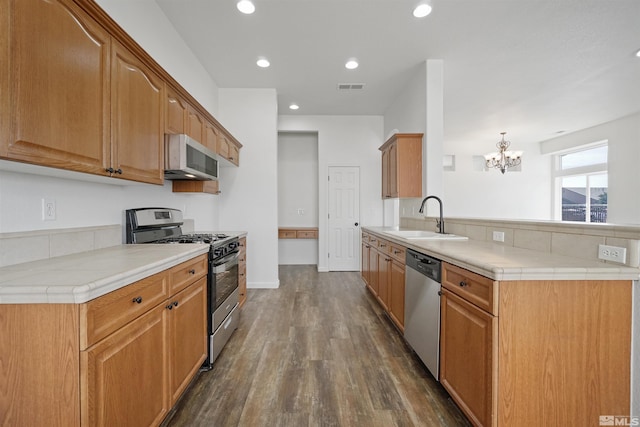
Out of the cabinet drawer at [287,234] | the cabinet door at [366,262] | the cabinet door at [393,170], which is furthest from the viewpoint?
the cabinet drawer at [287,234]

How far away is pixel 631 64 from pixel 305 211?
5242 mm

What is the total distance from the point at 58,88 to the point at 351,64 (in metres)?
3.09

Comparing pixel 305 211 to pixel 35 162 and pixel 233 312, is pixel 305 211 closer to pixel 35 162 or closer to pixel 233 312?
pixel 233 312

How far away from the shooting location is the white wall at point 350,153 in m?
5.26

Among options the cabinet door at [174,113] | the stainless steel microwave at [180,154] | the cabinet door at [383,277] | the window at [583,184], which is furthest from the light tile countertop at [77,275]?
the window at [583,184]

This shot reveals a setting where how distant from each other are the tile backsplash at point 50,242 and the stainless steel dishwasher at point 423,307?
2.23 metres

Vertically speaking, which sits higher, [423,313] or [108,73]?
[108,73]

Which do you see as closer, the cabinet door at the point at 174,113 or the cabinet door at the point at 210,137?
the cabinet door at the point at 174,113

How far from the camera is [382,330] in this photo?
106 inches

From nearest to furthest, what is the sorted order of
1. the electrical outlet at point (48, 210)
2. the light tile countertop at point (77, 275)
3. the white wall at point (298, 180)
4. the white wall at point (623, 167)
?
the light tile countertop at point (77, 275), the electrical outlet at point (48, 210), the white wall at point (623, 167), the white wall at point (298, 180)

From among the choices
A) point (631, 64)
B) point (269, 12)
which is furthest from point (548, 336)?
point (631, 64)

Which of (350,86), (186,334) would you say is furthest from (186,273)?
(350,86)

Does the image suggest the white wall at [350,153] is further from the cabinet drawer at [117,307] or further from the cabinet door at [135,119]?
the cabinet drawer at [117,307]

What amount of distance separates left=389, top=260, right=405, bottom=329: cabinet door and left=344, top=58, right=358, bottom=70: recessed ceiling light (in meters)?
2.53
